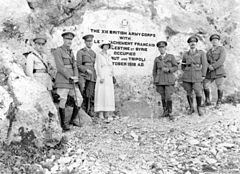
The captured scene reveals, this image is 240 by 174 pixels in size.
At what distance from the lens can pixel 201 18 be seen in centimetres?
1039

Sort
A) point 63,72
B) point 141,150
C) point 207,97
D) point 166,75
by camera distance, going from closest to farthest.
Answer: point 141,150, point 63,72, point 166,75, point 207,97

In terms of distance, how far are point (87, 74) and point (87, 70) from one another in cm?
15

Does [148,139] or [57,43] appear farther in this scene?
[57,43]

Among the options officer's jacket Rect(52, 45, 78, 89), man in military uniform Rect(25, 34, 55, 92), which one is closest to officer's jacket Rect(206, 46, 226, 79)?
officer's jacket Rect(52, 45, 78, 89)

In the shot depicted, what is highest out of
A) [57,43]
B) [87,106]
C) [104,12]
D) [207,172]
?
[104,12]

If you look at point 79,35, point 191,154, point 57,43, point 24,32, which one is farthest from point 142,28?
point 191,154

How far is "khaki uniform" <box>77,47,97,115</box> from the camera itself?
7992 millimetres

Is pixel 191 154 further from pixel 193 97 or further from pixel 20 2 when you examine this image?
pixel 20 2

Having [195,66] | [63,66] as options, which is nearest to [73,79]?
[63,66]

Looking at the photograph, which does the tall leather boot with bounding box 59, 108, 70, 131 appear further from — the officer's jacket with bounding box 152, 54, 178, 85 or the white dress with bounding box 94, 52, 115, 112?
the officer's jacket with bounding box 152, 54, 178, 85

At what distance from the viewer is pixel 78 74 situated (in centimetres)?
797

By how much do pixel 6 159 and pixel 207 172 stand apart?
3.16m

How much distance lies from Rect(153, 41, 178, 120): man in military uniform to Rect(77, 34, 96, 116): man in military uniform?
1565 millimetres

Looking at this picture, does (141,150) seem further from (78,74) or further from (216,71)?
(216,71)
